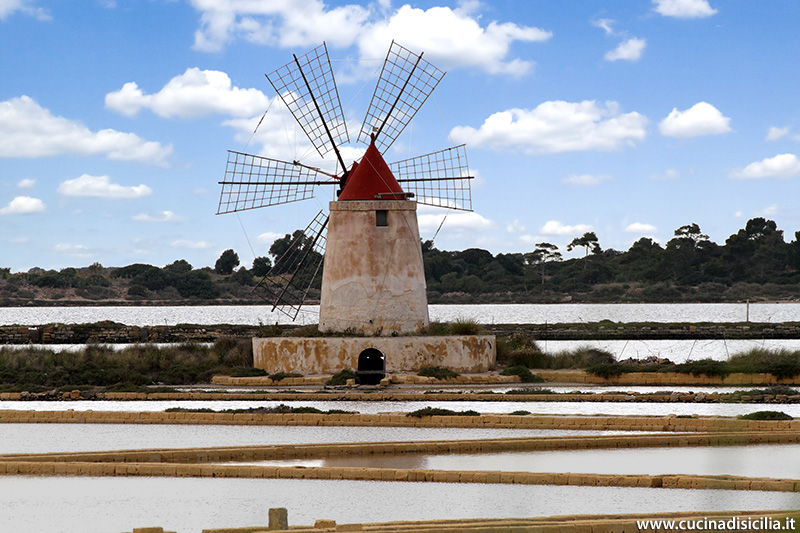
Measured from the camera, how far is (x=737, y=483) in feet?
28.0

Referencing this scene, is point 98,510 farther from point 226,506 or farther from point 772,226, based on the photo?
point 772,226

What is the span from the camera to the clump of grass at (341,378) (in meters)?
19.2

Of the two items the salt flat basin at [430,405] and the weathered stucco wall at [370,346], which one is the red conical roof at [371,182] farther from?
the salt flat basin at [430,405]

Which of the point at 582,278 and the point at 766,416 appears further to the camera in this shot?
the point at 582,278

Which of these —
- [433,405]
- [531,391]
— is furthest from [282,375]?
[531,391]

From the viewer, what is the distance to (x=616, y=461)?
1066 cm

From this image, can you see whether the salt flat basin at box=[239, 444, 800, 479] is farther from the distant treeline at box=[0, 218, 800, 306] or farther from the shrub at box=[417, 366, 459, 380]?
the distant treeline at box=[0, 218, 800, 306]

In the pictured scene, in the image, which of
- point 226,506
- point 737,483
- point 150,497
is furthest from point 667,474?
point 150,497

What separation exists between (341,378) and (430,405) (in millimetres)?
3312

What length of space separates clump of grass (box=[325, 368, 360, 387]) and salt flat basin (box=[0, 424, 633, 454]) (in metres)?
5.04

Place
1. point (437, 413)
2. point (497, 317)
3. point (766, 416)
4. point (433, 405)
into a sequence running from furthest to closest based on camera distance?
1. point (497, 317)
2. point (433, 405)
3. point (437, 413)
4. point (766, 416)

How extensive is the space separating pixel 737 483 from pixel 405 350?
38.3 ft

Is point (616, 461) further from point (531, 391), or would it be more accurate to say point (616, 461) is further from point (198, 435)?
point (531, 391)

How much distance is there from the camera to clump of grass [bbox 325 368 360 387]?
19156mm
